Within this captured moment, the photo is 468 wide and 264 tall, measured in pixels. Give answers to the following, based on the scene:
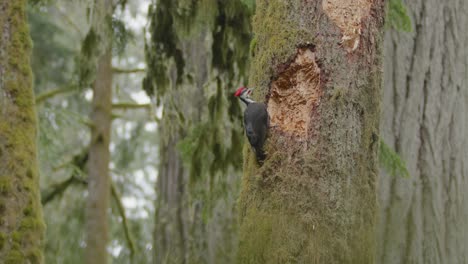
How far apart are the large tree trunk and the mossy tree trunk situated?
3.41 metres

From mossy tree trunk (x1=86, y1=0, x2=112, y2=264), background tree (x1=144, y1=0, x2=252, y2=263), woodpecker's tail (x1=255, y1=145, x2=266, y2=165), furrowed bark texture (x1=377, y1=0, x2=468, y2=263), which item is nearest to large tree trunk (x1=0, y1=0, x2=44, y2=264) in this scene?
background tree (x1=144, y1=0, x2=252, y2=263)

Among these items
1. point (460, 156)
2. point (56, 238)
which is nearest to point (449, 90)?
point (460, 156)

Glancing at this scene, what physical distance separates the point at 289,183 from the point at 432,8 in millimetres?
2956

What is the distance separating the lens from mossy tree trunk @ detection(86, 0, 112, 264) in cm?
850

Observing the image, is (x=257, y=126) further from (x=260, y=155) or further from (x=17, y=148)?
(x=17, y=148)

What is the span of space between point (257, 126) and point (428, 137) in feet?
8.43

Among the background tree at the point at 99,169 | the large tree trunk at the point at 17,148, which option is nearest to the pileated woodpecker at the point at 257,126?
the large tree trunk at the point at 17,148

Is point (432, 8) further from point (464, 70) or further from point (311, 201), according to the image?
point (311, 201)

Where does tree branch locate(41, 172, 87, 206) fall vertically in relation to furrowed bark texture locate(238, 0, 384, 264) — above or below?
below

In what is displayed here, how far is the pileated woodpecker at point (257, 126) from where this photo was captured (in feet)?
9.21

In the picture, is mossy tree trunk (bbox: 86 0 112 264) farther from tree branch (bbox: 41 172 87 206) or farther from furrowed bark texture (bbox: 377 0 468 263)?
furrowed bark texture (bbox: 377 0 468 263)

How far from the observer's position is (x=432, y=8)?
5172 mm

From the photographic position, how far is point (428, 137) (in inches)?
197

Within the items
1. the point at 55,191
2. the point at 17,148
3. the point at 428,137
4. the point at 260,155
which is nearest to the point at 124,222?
the point at 55,191
